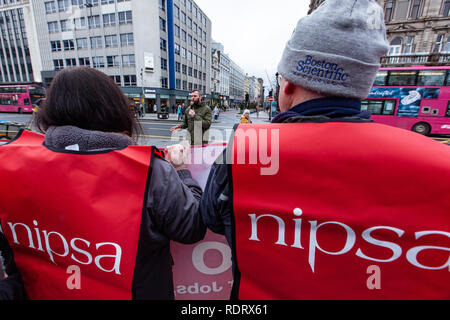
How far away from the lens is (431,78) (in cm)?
1136

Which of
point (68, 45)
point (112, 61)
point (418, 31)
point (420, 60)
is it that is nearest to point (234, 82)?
point (112, 61)

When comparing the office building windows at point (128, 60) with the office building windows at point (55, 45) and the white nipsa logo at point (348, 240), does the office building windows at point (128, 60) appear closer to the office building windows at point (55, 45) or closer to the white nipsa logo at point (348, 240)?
the office building windows at point (55, 45)

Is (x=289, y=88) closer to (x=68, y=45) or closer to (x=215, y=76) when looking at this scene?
(x=68, y=45)

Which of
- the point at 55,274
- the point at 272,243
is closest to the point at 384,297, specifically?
the point at 272,243

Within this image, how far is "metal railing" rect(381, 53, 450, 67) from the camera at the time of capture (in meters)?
17.5

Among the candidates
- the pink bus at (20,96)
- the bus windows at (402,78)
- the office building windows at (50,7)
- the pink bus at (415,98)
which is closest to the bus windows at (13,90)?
the pink bus at (20,96)

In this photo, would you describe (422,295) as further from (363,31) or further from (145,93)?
(145,93)

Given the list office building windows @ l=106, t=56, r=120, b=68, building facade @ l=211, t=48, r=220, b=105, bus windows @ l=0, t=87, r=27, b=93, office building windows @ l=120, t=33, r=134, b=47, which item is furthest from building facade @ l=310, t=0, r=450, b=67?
building facade @ l=211, t=48, r=220, b=105

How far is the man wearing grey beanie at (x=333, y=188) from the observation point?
2.28 ft

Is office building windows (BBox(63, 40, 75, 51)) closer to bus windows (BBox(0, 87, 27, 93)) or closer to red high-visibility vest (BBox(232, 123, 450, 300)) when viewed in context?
bus windows (BBox(0, 87, 27, 93))

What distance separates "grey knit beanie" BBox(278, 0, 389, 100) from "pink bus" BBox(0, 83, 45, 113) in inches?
1199

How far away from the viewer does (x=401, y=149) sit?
0.68 m

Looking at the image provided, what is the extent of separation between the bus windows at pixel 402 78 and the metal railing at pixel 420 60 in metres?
9.22
